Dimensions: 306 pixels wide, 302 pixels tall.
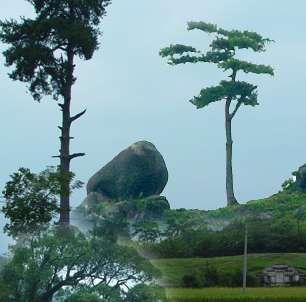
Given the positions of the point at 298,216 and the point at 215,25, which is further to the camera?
the point at 215,25

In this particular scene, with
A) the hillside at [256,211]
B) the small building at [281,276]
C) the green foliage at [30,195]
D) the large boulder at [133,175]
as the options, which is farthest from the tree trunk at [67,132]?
the hillside at [256,211]

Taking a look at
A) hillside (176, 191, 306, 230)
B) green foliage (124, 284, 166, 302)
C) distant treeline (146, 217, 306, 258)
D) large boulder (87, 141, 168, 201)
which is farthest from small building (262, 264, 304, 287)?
green foliage (124, 284, 166, 302)

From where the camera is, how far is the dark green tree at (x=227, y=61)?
4234 centimetres

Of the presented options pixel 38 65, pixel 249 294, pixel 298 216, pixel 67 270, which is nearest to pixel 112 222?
pixel 67 270

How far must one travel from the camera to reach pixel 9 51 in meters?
24.4

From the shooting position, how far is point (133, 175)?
37.6 metres

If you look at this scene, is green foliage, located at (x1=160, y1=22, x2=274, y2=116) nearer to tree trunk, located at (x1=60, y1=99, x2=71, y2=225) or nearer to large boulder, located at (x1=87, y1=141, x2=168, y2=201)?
large boulder, located at (x1=87, y1=141, x2=168, y2=201)

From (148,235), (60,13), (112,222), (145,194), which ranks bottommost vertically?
(112,222)

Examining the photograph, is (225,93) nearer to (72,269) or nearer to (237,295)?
(237,295)

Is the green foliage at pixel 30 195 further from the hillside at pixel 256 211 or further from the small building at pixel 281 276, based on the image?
the hillside at pixel 256 211

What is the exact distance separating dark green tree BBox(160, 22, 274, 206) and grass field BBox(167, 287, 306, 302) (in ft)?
61.8

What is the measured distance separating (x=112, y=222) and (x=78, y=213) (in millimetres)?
26701

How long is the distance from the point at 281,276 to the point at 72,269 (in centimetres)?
1593

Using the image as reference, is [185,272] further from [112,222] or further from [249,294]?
[112,222]
